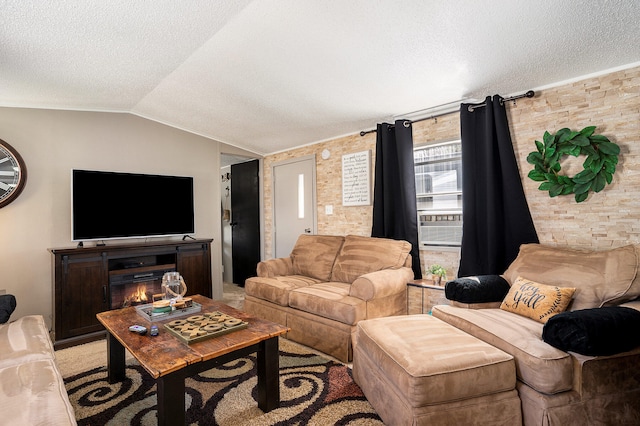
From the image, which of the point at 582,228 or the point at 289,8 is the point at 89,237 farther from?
the point at 582,228

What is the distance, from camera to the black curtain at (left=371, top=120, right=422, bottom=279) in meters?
3.41

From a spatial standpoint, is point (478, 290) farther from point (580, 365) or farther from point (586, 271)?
point (580, 365)

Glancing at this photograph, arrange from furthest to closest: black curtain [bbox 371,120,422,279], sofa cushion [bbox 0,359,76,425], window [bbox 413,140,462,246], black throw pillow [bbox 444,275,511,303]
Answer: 1. black curtain [bbox 371,120,422,279]
2. window [bbox 413,140,462,246]
3. black throw pillow [bbox 444,275,511,303]
4. sofa cushion [bbox 0,359,76,425]

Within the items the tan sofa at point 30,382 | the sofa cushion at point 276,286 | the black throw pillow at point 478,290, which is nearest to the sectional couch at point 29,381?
the tan sofa at point 30,382

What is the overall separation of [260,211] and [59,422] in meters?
4.21

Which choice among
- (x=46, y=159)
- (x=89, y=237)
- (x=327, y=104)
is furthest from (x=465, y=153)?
(x=46, y=159)

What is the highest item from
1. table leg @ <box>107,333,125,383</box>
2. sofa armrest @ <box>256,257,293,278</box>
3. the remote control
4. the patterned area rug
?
sofa armrest @ <box>256,257,293,278</box>

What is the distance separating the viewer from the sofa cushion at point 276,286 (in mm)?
3131

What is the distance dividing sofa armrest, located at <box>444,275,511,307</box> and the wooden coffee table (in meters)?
1.33

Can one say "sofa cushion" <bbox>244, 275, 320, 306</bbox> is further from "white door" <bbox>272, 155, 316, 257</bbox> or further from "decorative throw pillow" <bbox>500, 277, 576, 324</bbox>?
"decorative throw pillow" <bbox>500, 277, 576, 324</bbox>

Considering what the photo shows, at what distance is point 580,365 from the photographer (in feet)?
5.12

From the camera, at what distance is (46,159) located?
346cm

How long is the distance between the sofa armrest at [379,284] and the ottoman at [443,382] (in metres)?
0.80

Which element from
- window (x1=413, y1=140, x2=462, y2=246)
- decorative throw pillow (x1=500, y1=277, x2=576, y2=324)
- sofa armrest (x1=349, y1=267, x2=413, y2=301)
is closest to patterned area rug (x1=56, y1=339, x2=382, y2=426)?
sofa armrest (x1=349, y1=267, x2=413, y2=301)
